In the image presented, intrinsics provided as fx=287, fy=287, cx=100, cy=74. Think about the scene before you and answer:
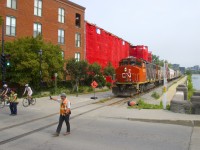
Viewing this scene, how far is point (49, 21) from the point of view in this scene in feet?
131

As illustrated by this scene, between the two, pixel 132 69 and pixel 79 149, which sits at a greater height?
pixel 132 69

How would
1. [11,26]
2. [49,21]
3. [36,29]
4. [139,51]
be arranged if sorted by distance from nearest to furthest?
1. [11,26]
2. [36,29]
3. [49,21]
4. [139,51]

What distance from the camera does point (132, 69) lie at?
2995 centimetres

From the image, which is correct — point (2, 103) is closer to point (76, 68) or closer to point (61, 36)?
point (76, 68)

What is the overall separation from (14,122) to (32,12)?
82.5ft

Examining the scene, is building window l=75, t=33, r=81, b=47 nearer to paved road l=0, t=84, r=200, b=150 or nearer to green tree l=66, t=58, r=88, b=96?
green tree l=66, t=58, r=88, b=96

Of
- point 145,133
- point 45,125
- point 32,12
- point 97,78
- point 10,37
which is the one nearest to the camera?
point 145,133

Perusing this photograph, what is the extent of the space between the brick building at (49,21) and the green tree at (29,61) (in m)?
3.48

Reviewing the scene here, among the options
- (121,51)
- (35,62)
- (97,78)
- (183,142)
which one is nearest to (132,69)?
(35,62)

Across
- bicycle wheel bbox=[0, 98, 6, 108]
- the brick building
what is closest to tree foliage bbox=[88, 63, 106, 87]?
the brick building

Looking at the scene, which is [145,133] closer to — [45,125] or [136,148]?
[136,148]

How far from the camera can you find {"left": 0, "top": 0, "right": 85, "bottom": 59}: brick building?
3422 cm

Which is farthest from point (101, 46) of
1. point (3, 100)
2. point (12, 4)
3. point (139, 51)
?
point (3, 100)

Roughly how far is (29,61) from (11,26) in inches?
279
